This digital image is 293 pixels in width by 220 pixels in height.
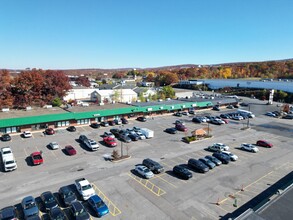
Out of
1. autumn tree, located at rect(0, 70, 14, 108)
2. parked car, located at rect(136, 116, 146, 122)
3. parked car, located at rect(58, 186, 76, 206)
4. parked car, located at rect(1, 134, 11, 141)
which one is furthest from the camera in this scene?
autumn tree, located at rect(0, 70, 14, 108)

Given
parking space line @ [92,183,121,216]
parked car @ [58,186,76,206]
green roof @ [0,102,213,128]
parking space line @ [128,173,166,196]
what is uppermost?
green roof @ [0,102,213,128]

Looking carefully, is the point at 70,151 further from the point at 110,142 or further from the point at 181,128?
the point at 181,128

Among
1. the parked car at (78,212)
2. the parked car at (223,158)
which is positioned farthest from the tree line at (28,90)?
the parked car at (223,158)

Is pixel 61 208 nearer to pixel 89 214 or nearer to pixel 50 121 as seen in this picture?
pixel 89 214

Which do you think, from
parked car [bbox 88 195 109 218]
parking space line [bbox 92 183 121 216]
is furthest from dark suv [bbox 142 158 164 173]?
parked car [bbox 88 195 109 218]

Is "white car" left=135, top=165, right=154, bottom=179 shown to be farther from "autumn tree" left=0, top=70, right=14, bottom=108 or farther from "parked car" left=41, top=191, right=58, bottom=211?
"autumn tree" left=0, top=70, right=14, bottom=108

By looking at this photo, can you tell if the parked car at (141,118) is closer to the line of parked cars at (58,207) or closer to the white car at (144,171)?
the white car at (144,171)

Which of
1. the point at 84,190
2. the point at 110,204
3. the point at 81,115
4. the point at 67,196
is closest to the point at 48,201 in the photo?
the point at 67,196
